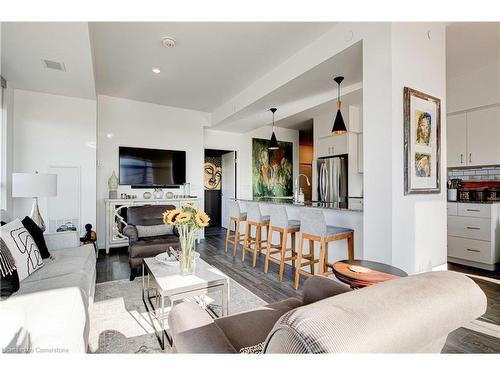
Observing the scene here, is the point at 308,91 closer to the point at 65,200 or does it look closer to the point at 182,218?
the point at 182,218

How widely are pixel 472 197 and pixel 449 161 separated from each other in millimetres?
644

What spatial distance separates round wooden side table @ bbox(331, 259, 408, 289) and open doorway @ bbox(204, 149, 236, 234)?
16.0ft

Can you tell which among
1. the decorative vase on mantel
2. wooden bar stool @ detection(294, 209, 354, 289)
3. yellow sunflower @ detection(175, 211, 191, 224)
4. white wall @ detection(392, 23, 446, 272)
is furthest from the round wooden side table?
the decorative vase on mantel

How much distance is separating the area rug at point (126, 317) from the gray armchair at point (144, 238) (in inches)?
11.3

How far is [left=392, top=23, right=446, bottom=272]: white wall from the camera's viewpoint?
2092 millimetres

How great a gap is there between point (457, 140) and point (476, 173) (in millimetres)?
655

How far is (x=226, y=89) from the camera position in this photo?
4266 millimetres

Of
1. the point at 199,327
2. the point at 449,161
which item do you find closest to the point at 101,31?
the point at 199,327

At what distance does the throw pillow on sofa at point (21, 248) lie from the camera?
177cm

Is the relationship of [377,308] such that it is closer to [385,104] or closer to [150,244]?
[385,104]

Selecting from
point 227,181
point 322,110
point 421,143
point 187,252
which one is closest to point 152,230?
point 187,252

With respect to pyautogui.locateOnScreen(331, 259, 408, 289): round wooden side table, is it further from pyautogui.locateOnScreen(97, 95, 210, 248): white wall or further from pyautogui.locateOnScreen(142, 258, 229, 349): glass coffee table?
pyautogui.locateOnScreen(97, 95, 210, 248): white wall

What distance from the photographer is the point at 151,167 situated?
16.3ft
